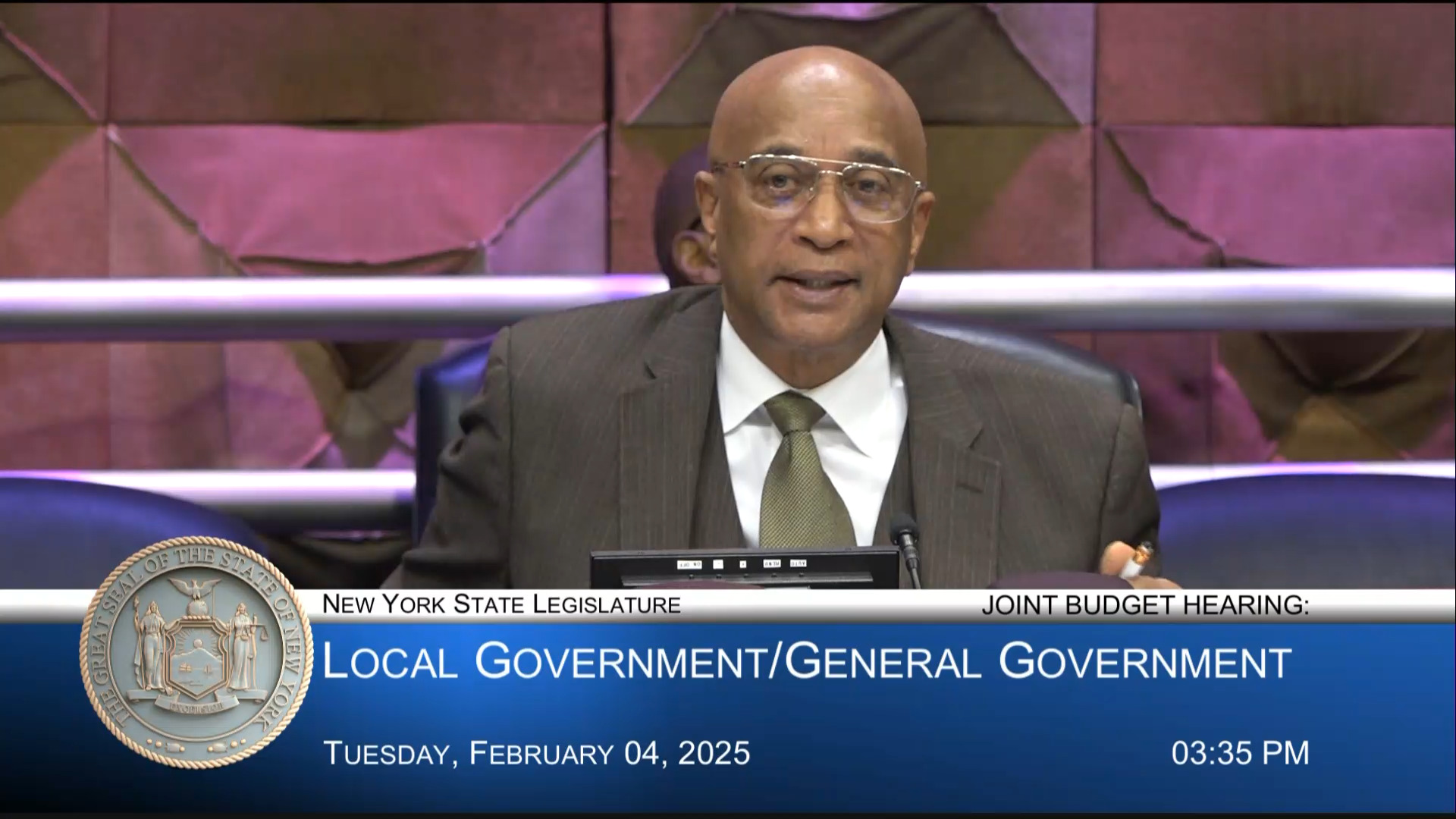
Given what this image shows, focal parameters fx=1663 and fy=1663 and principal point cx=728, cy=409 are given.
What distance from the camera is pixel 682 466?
4.42 feet

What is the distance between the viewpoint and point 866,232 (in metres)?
1.30

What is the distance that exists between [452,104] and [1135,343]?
1226mm

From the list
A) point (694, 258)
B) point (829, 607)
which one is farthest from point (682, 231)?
point (829, 607)

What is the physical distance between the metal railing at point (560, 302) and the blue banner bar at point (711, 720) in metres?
1.30

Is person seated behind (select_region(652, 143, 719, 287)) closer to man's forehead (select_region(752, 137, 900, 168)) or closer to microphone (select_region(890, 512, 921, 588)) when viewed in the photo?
man's forehead (select_region(752, 137, 900, 168))

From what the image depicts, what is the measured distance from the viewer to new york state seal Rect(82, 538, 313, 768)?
0.64 m

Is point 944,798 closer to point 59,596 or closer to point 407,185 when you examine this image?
point 59,596

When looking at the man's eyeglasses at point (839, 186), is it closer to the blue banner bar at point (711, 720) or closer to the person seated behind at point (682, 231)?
the person seated behind at point (682, 231)

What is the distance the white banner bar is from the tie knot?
2.35 feet

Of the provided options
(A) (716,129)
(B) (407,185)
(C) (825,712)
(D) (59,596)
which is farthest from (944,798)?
(B) (407,185)

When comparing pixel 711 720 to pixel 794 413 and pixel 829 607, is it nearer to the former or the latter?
pixel 829 607

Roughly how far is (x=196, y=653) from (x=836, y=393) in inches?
32.0

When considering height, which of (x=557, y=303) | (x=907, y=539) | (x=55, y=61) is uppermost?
(x=55, y=61)

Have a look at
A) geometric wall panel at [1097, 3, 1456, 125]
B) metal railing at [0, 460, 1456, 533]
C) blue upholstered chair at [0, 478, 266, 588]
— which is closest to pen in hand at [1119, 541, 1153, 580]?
blue upholstered chair at [0, 478, 266, 588]
